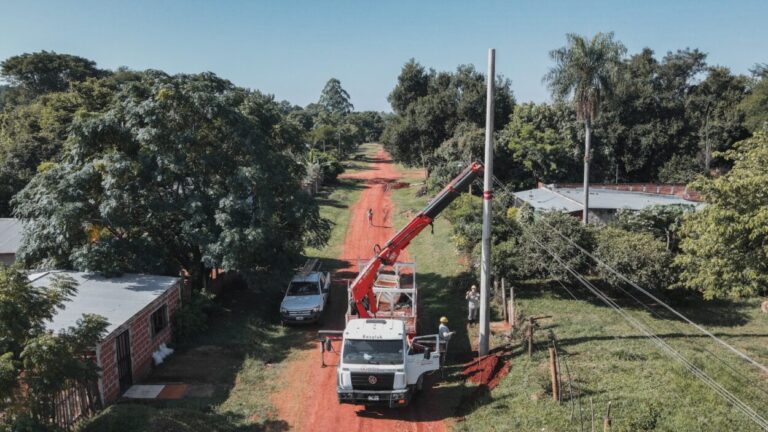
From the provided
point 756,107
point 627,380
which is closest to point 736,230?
point 627,380

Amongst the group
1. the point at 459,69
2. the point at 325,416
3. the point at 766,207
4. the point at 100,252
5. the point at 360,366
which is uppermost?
the point at 459,69

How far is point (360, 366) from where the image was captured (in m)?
14.4

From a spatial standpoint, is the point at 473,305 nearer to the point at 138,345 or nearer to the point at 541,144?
the point at 138,345

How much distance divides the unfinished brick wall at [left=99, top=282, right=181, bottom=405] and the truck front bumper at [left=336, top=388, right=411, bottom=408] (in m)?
6.25

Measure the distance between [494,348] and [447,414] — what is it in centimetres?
415

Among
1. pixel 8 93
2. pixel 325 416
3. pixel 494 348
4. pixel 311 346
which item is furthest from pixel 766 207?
pixel 8 93

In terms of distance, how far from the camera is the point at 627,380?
14195 millimetres

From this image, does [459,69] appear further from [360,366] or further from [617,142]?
[360,366]

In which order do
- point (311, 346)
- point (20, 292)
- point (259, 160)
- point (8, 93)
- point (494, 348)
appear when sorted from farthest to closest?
point (8, 93) < point (259, 160) < point (311, 346) < point (494, 348) < point (20, 292)

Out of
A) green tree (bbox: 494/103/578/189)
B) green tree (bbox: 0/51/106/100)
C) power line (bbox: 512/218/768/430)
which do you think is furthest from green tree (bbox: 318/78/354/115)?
power line (bbox: 512/218/768/430)

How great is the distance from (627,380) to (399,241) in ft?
26.3

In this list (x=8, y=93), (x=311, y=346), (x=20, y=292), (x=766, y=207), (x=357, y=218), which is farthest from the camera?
(x=8, y=93)

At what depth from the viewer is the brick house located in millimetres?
15266

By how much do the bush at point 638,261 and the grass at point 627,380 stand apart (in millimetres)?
1540
